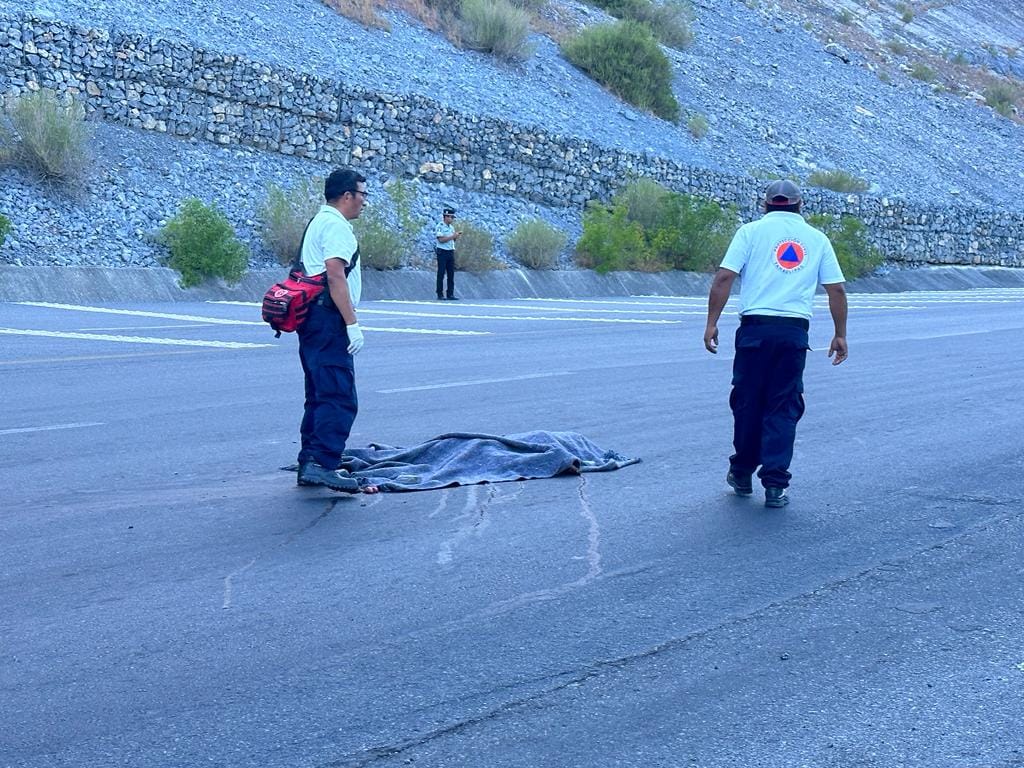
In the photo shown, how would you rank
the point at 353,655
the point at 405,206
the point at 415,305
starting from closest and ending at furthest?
the point at 353,655
the point at 415,305
the point at 405,206

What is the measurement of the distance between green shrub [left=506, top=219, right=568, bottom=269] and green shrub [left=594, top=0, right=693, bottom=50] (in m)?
26.6

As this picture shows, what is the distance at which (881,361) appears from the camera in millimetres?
16766

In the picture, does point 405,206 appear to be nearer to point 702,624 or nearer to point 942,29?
point 702,624

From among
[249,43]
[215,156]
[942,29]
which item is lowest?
[215,156]

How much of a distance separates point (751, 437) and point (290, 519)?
2.52 m

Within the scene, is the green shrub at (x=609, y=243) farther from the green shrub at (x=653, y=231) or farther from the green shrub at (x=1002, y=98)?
the green shrub at (x=1002, y=98)

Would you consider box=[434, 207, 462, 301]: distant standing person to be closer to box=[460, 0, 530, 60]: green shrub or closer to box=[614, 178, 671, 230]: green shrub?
box=[614, 178, 671, 230]: green shrub

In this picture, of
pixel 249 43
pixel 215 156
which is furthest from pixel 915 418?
pixel 249 43

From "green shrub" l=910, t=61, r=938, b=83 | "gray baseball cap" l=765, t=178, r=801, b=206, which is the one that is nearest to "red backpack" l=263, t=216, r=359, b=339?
"gray baseball cap" l=765, t=178, r=801, b=206

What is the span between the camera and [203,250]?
2466cm

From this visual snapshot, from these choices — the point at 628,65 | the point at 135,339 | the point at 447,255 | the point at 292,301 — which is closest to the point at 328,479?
the point at 292,301

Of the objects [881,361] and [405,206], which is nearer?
[881,361]

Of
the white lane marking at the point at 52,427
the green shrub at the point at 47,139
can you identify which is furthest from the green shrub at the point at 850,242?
the white lane marking at the point at 52,427

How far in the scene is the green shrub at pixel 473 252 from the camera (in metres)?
29.8
